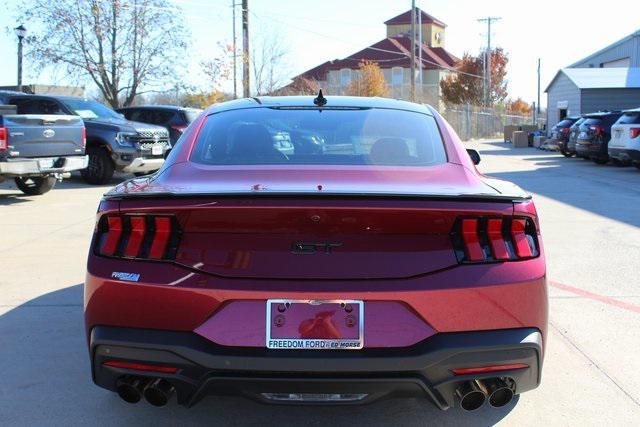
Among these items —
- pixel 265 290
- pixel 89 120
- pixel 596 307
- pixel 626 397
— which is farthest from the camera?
pixel 89 120

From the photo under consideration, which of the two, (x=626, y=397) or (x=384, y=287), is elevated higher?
(x=384, y=287)

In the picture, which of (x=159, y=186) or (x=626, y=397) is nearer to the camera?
(x=159, y=186)

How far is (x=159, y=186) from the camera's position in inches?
119

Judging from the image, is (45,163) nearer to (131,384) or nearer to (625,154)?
(131,384)

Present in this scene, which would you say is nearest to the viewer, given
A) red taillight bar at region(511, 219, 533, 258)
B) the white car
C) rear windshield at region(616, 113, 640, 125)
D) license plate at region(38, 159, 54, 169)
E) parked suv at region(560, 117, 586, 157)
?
red taillight bar at region(511, 219, 533, 258)

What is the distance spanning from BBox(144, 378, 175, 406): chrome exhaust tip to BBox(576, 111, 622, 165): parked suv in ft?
63.9

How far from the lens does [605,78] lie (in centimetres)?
3359

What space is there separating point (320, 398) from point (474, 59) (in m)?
64.9

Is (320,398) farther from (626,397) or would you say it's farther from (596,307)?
(596,307)

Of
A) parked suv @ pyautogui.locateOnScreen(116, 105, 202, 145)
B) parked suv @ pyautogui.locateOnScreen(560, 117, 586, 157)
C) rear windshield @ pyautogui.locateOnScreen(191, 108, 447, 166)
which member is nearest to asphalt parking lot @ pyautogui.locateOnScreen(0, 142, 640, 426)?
rear windshield @ pyautogui.locateOnScreen(191, 108, 447, 166)

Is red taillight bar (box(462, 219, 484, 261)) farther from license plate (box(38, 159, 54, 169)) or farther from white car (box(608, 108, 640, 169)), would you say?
white car (box(608, 108, 640, 169))

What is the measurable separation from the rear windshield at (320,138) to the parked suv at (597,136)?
17.8m

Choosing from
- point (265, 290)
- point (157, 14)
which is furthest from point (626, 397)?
point (157, 14)

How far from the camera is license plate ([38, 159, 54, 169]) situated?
419 inches
